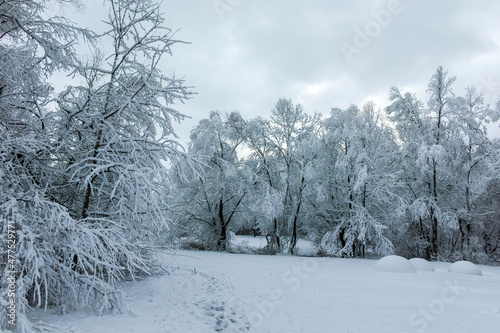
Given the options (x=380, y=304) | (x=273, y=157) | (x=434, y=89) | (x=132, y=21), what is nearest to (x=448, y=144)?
(x=434, y=89)

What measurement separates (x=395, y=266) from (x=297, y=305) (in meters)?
7.00

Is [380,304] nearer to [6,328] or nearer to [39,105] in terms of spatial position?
[6,328]

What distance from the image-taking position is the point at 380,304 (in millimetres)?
6773

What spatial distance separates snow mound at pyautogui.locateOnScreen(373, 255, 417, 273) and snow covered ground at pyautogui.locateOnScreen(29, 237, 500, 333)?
1.16 metres

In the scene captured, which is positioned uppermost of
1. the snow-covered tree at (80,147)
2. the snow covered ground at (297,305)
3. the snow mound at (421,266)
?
the snow-covered tree at (80,147)

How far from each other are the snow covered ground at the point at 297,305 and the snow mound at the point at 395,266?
1161 millimetres

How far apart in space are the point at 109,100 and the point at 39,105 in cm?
129

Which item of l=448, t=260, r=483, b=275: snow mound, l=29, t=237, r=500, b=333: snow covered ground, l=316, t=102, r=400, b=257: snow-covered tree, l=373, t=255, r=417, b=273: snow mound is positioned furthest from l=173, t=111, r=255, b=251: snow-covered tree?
l=448, t=260, r=483, b=275: snow mound

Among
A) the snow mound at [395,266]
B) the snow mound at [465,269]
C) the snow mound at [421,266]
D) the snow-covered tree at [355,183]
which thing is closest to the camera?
the snow mound at [395,266]

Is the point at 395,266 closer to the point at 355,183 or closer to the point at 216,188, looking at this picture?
the point at 355,183

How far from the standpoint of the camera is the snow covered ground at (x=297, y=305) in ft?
16.8

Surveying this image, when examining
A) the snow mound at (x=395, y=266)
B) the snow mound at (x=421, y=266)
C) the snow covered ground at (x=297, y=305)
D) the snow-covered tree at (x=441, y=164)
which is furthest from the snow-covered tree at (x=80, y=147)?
the snow-covered tree at (x=441, y=164)

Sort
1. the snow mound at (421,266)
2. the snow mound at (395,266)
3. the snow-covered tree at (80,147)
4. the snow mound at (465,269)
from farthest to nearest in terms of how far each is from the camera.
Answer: the snow mound at (421,266), the snow mound at (465,269), the snow mound at (395,266), the snow-covered tree at (80,147)

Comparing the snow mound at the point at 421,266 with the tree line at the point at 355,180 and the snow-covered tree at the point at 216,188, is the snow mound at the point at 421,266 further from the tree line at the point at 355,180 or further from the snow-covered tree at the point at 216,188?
the snow-covered tree at the point at 216,188
